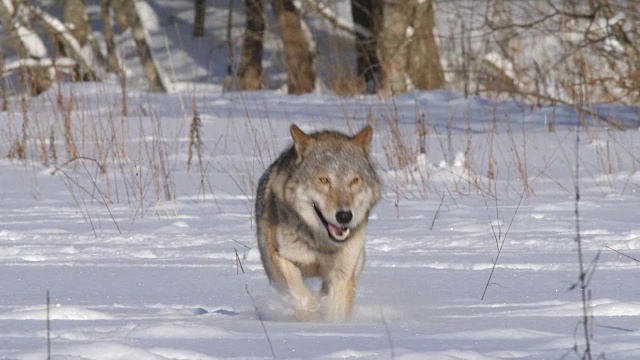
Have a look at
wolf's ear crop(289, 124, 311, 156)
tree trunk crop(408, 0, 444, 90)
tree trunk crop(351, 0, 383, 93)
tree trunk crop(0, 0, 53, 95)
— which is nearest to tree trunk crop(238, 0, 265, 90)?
tree trunk crop(351, 0, 383, 93)

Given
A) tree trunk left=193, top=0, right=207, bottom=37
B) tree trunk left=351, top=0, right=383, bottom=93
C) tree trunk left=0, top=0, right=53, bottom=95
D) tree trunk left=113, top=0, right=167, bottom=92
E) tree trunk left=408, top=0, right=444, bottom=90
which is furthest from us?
tree trunk left=193, top=0, right=207, bottom=37

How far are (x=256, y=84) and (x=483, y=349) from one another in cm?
1868

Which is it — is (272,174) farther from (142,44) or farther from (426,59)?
(142,44)

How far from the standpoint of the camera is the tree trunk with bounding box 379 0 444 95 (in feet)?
54.9

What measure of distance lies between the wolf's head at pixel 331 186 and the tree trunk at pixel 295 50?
47.1ft

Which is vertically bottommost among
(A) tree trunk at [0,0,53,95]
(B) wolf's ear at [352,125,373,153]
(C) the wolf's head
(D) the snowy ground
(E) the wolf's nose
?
(D) the snowy ground

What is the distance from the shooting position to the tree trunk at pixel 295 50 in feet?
63.5

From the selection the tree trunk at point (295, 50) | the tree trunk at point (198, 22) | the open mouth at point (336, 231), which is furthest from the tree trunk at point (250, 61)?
the open mouth at point (336, 231)

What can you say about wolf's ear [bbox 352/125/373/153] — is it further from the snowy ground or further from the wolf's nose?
the snowy ground

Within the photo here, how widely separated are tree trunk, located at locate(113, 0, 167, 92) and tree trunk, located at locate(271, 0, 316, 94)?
2469mm

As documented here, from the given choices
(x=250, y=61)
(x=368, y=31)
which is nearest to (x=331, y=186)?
(x=368, y=31)

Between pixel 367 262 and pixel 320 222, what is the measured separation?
4.57ft

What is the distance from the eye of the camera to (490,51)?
15750 mm

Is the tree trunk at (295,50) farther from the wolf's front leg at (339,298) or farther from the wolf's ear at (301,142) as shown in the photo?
the wolf's front leg at (339,298)
